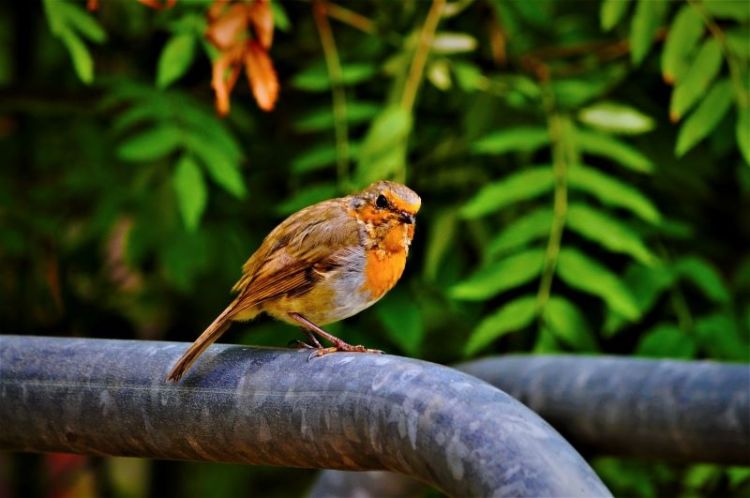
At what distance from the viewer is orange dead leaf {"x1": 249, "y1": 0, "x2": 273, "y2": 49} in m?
2.62

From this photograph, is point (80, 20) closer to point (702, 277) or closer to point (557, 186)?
point (557, 186)

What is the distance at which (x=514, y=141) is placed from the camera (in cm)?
316

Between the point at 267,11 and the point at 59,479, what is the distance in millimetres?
2854

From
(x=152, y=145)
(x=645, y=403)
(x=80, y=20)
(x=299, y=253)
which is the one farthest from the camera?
(x=152, y=145)

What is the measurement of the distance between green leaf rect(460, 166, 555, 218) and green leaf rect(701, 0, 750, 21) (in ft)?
1.83

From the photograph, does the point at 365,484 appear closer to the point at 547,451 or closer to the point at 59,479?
the point at 547,451

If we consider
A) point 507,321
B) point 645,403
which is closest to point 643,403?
point 645,403

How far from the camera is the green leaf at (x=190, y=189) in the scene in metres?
2.99

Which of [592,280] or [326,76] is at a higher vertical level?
[326,76]

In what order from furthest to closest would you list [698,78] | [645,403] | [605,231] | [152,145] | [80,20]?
[152,145], [605,231], [698,78], [80,20], [645,403]

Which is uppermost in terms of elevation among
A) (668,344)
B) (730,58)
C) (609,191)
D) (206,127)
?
(730,58)

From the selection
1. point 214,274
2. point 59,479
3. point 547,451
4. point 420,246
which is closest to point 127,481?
point 59,479

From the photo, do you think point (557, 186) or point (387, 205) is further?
point (557, 186)

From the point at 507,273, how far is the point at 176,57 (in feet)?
3.22
